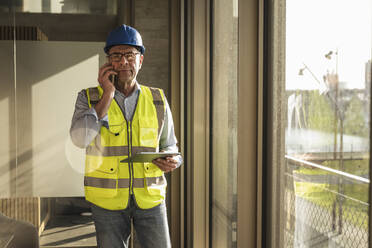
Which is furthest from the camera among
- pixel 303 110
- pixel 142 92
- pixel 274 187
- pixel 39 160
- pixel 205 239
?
pixel 39 160

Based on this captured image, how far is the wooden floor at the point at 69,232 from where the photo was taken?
3707 millimetres

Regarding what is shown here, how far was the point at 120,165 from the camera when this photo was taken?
6.77 feet

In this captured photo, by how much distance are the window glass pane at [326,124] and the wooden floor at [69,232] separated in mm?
2544

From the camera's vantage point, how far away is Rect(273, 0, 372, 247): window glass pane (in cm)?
107

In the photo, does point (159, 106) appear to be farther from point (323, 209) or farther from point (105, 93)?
point (323, 209)

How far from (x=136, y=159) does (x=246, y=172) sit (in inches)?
19.5

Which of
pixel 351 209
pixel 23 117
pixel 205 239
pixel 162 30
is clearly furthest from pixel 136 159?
pixel 162 30

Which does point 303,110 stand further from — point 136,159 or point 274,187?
point 136,159

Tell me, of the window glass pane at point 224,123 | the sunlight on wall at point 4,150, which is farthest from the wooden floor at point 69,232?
the window glass pane at point 224,123

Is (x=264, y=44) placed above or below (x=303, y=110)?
above

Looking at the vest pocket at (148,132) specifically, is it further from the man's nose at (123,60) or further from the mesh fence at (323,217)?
the mesh fence at (323,217)

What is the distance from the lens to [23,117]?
342 cm

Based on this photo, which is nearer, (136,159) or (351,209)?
(351,209)

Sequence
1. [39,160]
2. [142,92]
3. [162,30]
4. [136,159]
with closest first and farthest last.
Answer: [136,159] < [142,92] < [39,160] < [162,30]
